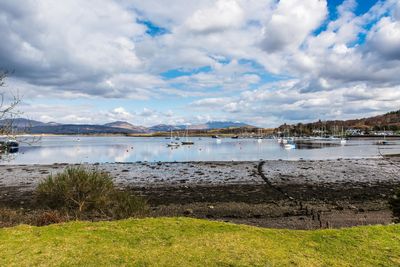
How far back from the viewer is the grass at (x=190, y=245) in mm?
6027

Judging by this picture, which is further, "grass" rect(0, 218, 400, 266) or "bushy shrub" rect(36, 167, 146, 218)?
"bushy shrub" rect(36, 167, 146, 218)

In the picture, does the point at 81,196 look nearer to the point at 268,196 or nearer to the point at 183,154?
the point at 268,196

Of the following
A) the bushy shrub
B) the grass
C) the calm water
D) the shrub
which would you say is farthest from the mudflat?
the calm water

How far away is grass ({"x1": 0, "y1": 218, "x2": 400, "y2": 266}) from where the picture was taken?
6.03m

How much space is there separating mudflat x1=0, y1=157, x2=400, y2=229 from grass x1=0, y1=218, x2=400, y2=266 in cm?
722

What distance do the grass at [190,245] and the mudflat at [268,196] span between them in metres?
7.22

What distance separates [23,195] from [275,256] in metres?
27.1

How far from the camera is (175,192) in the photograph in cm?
2873

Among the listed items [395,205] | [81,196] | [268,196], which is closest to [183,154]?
[268,196]

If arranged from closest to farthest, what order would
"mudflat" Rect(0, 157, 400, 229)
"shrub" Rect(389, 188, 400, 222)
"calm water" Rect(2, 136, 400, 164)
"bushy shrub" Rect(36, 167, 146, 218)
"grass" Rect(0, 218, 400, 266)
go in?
"grass" Rect(0, 218, 400, 266)
"shrub" Rect(389, 188, 400, 222)
"bushy shrub" Rect(36, 167, 146, 218)
"mudflat" Rect(0, 157, 400, 229)
"calm water" Rect(2, 136, 400, 164)

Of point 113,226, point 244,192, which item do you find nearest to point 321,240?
point 113,226

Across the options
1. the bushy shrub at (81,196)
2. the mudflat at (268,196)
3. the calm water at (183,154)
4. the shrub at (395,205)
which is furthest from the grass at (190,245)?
the calm water at (183,154)

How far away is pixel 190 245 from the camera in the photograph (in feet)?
22.0

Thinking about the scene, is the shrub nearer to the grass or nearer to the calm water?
the grass
